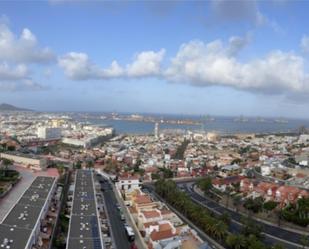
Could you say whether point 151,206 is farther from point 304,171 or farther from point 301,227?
point 304,171

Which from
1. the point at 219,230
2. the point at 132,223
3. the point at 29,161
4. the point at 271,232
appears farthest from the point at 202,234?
the point at 29,161

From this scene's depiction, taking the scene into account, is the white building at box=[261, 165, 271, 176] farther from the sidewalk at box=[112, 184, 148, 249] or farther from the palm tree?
the palm tree

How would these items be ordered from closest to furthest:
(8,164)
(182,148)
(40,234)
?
(40,234) < (8,164) < (182,148)

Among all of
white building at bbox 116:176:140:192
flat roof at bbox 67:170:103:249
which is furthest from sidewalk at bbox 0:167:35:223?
white building at bbox 116:176:140:192

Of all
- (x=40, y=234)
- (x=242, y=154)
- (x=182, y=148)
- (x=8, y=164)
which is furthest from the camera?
(x=182, y=148)

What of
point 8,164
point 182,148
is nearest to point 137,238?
point 8,164
